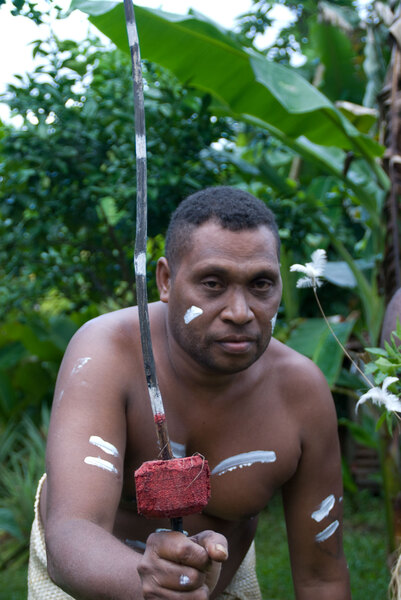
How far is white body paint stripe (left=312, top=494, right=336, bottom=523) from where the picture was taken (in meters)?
2.15

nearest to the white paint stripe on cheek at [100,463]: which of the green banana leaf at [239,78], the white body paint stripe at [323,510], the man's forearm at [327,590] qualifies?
the white body paint stripe at [323,510]

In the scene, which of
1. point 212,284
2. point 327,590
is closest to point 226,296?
point 212,284

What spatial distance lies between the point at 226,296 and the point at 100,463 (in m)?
0.51

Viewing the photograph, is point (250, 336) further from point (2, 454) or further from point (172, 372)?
point (2, 454)

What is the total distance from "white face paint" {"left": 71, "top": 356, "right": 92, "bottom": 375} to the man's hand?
701 millimetres

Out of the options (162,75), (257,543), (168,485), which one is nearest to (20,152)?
(162,75)

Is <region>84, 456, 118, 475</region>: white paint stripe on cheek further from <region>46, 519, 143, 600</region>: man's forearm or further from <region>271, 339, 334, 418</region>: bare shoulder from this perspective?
<region>271, 339, 334, 418</region>: bare shoulder

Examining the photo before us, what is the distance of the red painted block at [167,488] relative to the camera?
1195 millimetres

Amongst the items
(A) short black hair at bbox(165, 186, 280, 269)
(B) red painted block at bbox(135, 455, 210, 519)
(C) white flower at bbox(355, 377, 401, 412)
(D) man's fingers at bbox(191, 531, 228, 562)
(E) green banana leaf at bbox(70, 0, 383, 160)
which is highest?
(E) green banana leaf at bbox(70, 0, 383, 160)

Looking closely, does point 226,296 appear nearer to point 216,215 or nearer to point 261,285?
point 261,285

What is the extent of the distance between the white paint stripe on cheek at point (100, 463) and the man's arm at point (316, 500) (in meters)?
0.64

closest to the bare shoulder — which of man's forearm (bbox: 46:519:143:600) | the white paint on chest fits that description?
the white paint on chest

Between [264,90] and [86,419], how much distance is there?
2.45m

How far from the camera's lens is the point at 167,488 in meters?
1.20
